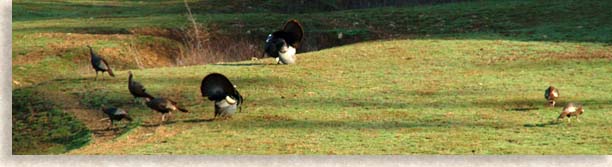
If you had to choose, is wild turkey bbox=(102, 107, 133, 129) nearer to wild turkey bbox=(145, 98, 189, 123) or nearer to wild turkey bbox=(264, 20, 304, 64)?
wild turkey bbox=(145, 98, 189, 123)

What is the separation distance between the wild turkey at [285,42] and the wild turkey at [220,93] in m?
2.44

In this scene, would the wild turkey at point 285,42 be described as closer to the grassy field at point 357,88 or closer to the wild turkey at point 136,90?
the grassy field at point 357,88

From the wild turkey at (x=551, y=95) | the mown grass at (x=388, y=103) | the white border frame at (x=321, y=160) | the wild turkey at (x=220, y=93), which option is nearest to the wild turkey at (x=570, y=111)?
the mown grass at (x=388, y=103)

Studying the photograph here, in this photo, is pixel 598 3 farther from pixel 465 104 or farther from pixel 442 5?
pixel 465 104

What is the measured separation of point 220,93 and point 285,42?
124 inches

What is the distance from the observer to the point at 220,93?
493 inches

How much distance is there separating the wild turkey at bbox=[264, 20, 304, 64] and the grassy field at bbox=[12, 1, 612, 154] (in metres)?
0.18

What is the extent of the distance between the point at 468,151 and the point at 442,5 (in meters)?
13.6

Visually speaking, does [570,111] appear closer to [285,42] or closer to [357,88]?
[357,88]

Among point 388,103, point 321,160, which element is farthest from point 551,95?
point 321,160

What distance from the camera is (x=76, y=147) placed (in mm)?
11953

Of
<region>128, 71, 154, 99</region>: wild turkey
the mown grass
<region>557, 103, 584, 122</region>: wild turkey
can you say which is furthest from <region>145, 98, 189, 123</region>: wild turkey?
<region>557, 103, 584, 122</region>: wild turkey

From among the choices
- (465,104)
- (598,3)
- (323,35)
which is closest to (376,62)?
(465,104)

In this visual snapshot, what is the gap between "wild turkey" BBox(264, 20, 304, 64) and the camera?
1507cm
